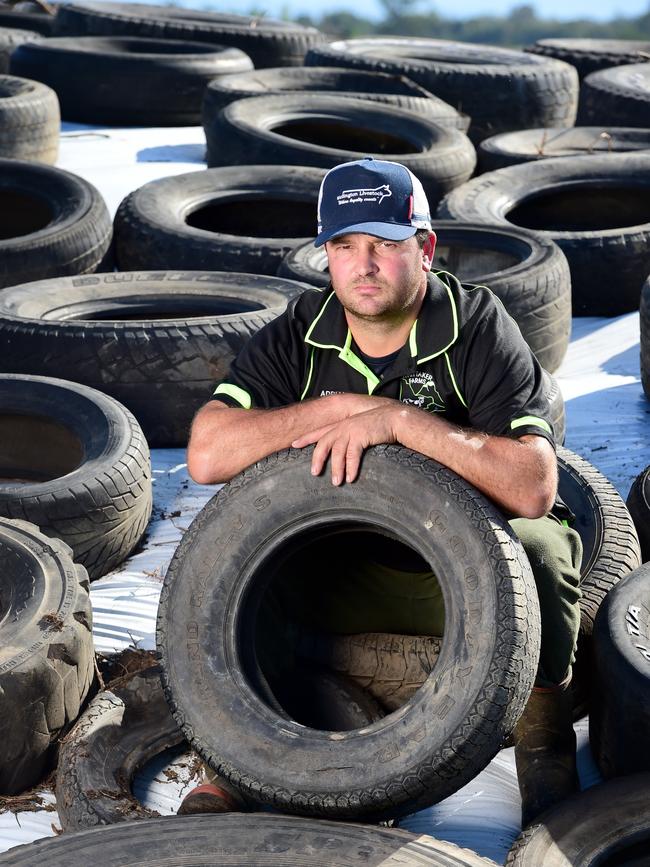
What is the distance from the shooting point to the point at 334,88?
33.7 ft

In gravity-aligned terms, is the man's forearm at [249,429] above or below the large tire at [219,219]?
above

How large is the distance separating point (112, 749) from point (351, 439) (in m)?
1.09

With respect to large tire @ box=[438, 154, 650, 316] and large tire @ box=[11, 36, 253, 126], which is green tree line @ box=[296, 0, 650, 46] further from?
large tire @ box=[438, 154, 650, 316]

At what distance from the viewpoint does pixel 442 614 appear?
119 inches

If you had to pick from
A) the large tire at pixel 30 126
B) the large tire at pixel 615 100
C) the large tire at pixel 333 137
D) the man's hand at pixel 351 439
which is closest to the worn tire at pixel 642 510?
the man's hand at pixel 351 439

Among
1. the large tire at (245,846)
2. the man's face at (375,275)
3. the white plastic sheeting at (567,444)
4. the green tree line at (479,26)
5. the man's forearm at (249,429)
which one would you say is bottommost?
the green tree line at (479,26)

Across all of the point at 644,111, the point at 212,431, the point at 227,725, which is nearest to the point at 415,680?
the point at 227,725

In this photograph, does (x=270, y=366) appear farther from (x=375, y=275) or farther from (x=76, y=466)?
(x=76, y=466)

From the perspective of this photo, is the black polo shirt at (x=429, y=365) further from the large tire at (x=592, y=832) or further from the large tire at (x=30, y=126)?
the large tire at (x=30, y=126)

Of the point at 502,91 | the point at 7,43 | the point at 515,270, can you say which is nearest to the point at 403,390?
the point at 515,270

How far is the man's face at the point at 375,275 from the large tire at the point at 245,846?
1140mm

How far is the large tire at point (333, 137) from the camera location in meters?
7.79

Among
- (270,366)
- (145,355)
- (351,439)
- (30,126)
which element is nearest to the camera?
(351,439)

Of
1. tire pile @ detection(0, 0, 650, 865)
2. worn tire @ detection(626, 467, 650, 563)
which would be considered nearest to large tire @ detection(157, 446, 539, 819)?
tire pile @ detection(0, 0, 650, 865)
